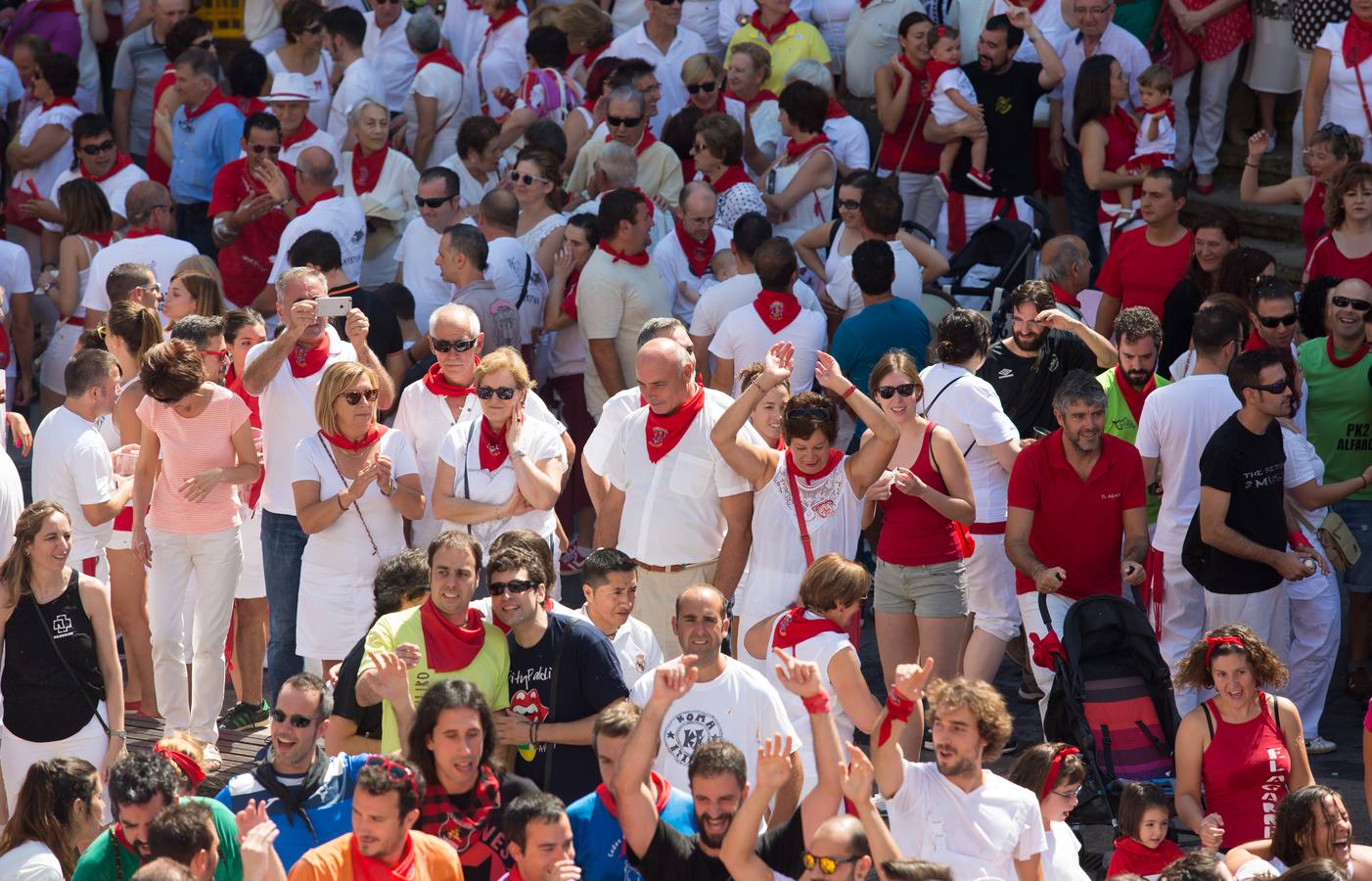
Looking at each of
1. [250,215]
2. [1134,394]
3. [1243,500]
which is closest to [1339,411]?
[1134,394]

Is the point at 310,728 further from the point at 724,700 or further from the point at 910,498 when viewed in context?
the point at 910,498

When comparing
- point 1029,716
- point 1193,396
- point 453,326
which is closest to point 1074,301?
point 1193,396

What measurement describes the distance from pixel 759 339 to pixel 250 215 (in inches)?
137

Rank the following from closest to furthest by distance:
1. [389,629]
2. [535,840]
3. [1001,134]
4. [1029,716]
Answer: [535,840] < [389,629] < [1029,716] < [1001,134]

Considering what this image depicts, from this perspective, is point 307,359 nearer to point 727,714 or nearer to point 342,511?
point 342,511

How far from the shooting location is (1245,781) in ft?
21.3

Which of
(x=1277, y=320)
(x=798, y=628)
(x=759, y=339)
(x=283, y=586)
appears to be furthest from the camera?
(x=759, y=339)

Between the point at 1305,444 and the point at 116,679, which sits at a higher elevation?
the point at 1305,444

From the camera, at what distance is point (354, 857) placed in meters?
5.14

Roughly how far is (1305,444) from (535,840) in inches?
174

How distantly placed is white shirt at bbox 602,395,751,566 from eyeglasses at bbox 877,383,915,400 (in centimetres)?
65

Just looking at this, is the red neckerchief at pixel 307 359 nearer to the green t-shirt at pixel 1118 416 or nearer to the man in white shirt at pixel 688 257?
the man in white shirt at pixel 688 257

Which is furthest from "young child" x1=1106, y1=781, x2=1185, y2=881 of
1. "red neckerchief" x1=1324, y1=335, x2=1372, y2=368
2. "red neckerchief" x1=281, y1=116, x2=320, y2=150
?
"red neckerchief" x1=281, y1=116, x2=320, y2=150

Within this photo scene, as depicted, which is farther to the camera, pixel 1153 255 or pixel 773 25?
pixel 773 25
